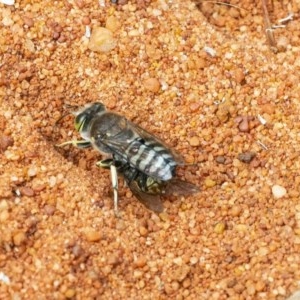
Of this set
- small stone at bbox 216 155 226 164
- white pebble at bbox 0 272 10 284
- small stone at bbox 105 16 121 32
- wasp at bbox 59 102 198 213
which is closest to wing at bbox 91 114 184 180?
wasp at bbox 59 102 198 213

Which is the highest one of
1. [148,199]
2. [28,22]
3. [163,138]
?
[28,22]

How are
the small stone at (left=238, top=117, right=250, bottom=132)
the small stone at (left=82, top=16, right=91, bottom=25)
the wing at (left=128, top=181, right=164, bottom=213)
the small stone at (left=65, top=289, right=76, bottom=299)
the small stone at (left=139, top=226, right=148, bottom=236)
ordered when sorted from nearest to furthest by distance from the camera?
1. the small stone at (left=65, top=289, right=76, bottom=299)
2. the small stone at (left=139, top=226, right=148, bottom=236)
3. the wing at (left=128, top=181, right=164, bottom=213)
4. the small stone at (left=238, top=117, right=250, bottom=132)
5. the small stone at (left=82, top=16, right=91, bottom=25)

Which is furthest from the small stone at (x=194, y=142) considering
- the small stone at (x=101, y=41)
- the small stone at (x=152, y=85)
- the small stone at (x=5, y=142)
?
the small stone at (x=5, y=142)

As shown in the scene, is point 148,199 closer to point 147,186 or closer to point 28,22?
point 147,186

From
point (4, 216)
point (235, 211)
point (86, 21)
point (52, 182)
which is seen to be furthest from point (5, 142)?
point (235, 211)

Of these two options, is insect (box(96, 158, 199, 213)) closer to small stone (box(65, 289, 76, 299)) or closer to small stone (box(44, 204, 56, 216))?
small stone (box(44, 204, 56, 216))

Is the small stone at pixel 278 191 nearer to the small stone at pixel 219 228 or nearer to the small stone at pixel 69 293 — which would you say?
the small stone at pixel 219 228

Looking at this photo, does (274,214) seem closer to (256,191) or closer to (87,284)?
(256,191)
